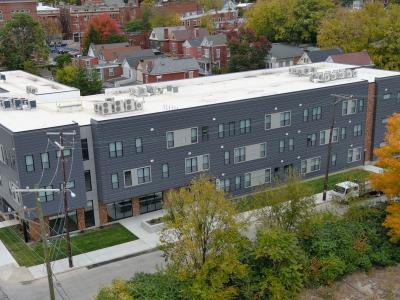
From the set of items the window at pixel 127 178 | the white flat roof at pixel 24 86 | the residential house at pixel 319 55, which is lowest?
the window at pixel 127 178

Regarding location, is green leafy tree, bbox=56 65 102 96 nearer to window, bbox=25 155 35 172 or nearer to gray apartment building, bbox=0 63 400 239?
gray apartment building, bbox=0 63 400 239

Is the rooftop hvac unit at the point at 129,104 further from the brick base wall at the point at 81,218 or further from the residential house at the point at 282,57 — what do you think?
the residential house at the point at 282,57

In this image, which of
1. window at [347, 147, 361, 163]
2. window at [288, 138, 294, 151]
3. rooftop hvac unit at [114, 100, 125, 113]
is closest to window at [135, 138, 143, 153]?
rooftop hvac unit at [114, 100, 125, 113]

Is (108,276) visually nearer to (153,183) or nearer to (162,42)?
(153,183)

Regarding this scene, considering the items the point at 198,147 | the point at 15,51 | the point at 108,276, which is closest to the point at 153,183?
the point at 198,147

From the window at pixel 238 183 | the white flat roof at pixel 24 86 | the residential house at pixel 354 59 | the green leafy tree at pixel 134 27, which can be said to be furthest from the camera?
the green leafy tree at pixel 134 27

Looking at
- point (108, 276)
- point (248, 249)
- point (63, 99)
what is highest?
point (63, 99)

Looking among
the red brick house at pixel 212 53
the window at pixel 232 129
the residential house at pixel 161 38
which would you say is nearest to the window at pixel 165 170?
the window at pixel 232 129

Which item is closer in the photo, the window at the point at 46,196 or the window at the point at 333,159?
the window at the point at 46,196
